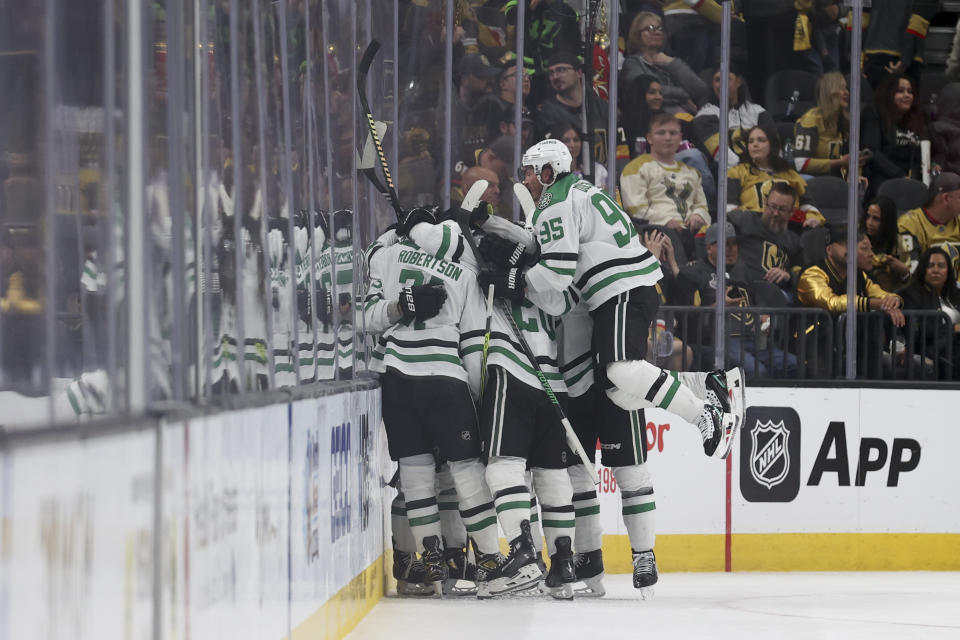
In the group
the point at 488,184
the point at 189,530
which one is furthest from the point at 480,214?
the point at 189,530

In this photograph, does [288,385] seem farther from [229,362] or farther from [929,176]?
[929,176]

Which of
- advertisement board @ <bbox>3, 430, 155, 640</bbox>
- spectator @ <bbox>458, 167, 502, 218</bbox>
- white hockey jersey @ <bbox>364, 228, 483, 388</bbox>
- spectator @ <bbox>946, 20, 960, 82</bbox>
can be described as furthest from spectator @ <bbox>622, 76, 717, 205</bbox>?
advertisement board @ <bbox>3, 430, 155, 640</bbox>

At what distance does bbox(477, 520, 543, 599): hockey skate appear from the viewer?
4.79m

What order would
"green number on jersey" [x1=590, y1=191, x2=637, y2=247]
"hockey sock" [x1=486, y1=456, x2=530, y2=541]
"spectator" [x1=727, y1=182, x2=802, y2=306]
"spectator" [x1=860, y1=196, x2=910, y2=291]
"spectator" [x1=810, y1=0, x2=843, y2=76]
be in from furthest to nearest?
"spectator" [x1=810, y1=0, x2=843, y2=76]
"spectator" [x1=860, y1=196, x2=910, y2=291]
"spectator" [x1=727, y1=182, x2=802, y2=306]
"green number on jersey" [x1=590, y1=191, x2=637, y2=247]
"hockey sock" [x1=486, y1=456, x2=530, y2=541]

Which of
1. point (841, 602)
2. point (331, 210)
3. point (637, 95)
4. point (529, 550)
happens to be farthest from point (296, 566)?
point (637, 95)

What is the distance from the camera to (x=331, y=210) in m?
4.18

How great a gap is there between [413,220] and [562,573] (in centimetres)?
135

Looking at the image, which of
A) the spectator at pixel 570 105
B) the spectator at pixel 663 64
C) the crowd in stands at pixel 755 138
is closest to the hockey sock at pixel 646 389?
the crowd in stands at pixel 755 138

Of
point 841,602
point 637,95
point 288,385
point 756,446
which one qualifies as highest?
point 637,95

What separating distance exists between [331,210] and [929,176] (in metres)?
5.06

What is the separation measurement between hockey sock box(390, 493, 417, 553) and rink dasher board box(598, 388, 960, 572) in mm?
1199

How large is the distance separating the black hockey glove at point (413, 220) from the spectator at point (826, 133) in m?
3.54

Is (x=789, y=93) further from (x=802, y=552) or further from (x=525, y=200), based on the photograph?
(x=525, y=200)

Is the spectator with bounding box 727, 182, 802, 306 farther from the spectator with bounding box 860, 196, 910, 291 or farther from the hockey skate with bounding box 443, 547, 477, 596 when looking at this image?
the hockey skate with bounding box 443, 547, 477, 596
